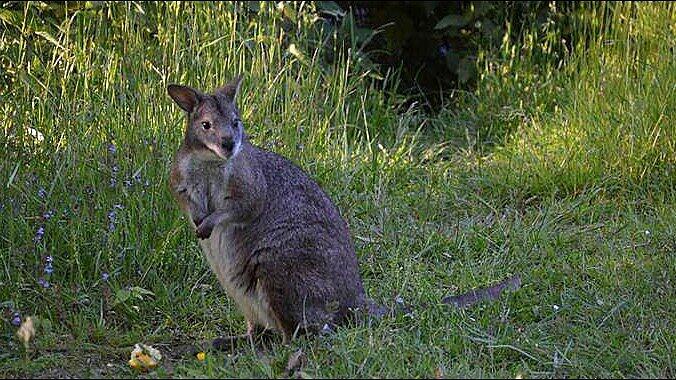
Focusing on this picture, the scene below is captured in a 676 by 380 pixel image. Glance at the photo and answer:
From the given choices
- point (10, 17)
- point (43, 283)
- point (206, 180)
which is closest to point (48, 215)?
point (43, 283)

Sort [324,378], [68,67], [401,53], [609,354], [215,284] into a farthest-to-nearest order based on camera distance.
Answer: [401,53], [68,67], [215,284], [609,354], [324,378]

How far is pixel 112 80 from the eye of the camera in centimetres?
621

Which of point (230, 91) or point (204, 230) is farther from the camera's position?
point (230, 91)

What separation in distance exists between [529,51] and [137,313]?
4355 mm

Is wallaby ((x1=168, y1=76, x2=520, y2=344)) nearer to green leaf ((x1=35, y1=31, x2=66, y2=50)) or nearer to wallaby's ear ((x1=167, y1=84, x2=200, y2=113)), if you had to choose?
wallaby's ear ((x1=167, y1=84, x2=200, y2=113))

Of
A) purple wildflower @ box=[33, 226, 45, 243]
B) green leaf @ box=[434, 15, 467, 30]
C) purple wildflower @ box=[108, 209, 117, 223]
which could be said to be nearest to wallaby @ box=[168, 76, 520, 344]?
purple wildflower @ box=[108, 209, 117, 223]

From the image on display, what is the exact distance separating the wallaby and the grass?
213mm

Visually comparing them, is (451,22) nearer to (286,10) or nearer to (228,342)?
(286,10)

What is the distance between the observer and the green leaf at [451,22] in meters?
8.35

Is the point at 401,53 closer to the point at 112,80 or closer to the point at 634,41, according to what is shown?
the point at 634,41

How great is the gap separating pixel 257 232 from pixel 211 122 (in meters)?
0.53

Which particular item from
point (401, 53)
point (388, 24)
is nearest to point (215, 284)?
point (388, 24)

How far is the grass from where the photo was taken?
177 inches

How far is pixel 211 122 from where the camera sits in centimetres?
452
